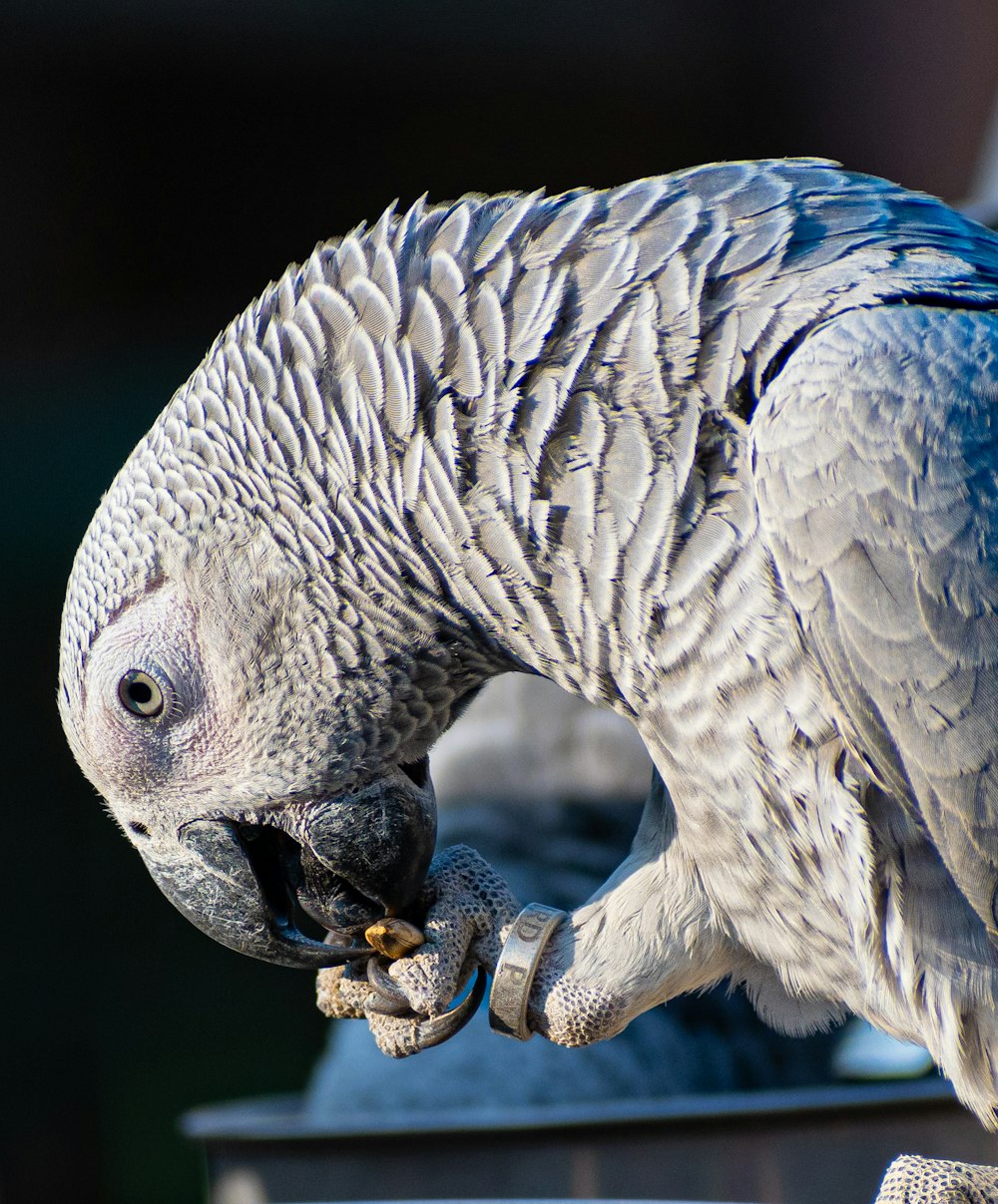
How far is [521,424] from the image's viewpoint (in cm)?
122

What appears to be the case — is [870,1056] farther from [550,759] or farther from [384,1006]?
[384,1006]

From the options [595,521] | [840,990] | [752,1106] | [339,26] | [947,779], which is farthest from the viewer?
[339,26]

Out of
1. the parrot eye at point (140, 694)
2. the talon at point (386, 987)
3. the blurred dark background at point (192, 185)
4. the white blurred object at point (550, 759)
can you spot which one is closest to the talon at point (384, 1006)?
the talon at point (386, 987)

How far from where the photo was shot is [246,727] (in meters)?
1.32

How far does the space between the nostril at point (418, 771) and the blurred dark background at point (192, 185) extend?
2.69 m

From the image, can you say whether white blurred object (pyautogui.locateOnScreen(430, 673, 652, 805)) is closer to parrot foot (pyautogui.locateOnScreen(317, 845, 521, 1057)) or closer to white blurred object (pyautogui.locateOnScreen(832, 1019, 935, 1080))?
white blurred object (pyautogui.locateOnScreen(832, 1019, 935, 1080))

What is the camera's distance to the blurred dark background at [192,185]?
Answer: 353 cm

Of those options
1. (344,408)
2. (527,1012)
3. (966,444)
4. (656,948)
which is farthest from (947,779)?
(344,408)

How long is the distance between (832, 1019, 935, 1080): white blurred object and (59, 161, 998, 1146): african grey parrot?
48.7 inches

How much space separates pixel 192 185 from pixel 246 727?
3100 mm

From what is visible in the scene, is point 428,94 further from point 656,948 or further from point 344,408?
point 656,948

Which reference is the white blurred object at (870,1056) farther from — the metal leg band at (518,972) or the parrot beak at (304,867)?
the parrot beak at (304,867)

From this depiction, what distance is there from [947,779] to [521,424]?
0.48 meters

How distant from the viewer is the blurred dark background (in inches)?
139
